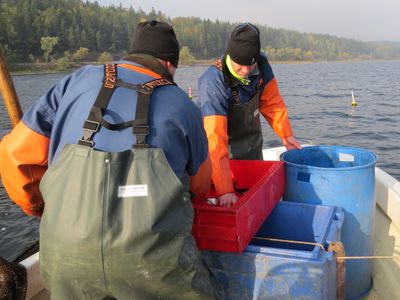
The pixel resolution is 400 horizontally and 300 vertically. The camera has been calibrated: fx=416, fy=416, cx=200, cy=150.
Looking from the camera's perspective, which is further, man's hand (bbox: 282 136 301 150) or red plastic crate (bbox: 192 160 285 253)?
man's hand (bbox: 282 136 301 150)

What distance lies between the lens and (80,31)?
113 meters

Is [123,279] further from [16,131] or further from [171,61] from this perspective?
[171,61]

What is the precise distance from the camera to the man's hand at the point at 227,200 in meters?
2.76

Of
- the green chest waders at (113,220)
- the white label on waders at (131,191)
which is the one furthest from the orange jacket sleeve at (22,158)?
the white label on waders at (131,191)

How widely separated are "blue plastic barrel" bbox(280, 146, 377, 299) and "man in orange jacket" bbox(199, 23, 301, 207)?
0.60m

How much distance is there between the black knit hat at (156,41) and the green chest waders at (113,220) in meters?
0.28

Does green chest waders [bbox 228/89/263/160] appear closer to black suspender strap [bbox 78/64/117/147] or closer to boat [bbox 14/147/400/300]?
boat [bbox 14/147/400/300]

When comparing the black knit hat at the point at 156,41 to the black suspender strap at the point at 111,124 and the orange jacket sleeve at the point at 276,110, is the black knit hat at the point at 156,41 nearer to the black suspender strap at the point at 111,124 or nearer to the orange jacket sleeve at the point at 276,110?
the black suspender strap at the point at 111,124

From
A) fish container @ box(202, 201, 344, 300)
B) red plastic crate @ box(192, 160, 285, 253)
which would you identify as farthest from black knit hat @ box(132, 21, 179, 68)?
fish container @ box(202, 201, 344, 300)

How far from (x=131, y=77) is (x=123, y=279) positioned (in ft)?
2.89

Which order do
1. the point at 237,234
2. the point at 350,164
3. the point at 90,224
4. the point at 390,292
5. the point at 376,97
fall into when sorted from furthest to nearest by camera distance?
the point at 376,97 < the point at 350,164 < the point at 390,292 < the point at 237,234 < the point at 90,224

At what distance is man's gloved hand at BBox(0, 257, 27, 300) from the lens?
285 centimetres

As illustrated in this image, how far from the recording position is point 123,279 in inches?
69.0

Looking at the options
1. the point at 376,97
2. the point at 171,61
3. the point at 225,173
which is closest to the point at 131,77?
the point at 171,61
